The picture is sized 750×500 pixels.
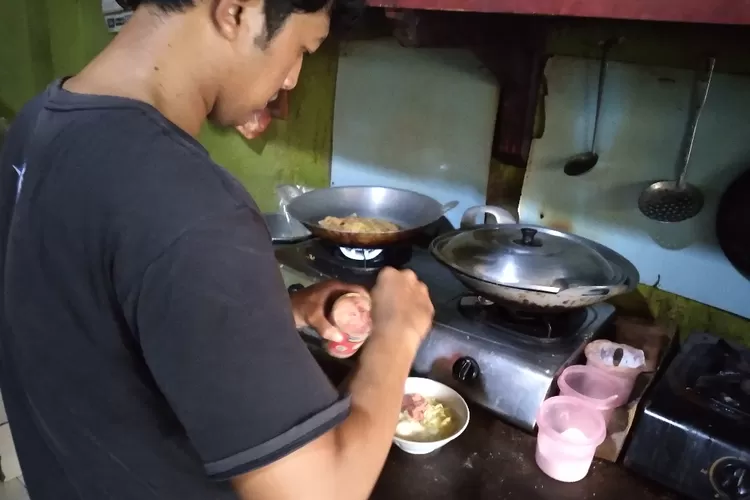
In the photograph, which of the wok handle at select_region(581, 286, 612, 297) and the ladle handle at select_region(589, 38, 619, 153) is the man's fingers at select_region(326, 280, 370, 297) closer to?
the wok handle at select_region(581, 286, 612, 297)

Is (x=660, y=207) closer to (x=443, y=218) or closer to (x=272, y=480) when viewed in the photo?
(x=443, y=218)

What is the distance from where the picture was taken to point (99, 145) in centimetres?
50

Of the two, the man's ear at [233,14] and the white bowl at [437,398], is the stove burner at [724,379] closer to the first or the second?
the white bowl at [437,398]

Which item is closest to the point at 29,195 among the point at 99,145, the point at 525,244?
the point at 99,145

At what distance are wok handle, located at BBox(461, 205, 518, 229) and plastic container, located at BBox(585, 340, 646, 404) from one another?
32 cm

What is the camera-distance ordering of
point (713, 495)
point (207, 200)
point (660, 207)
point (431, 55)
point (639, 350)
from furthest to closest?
point (431, 55) → point (660, 207) → point (639, 350) → point (713, 495) → point (207, 200)

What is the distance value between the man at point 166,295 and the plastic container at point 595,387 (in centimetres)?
37

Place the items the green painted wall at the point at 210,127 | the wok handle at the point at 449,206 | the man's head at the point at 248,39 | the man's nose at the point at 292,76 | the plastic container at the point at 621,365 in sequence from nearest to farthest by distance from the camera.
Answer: the man's head at the point at 248,39, the man's nose at the point at 292,76, the plastic container at the point at 621,365, the wok handle at the point at 449,206, the green painted wall at the point at 210,127

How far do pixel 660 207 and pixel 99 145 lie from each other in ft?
3.13

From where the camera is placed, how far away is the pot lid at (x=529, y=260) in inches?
37.9

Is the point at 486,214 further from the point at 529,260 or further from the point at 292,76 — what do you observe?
the point at 292,76

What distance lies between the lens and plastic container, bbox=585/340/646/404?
95cm

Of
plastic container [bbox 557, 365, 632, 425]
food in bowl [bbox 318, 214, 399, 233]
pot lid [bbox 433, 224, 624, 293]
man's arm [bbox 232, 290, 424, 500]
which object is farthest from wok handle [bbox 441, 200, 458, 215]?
man's arm [bbox 232, 290, 424, 500]

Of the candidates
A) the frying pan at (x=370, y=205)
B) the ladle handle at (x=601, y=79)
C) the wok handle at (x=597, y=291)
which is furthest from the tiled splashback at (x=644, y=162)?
the wok handle at (x=597, y=291)
